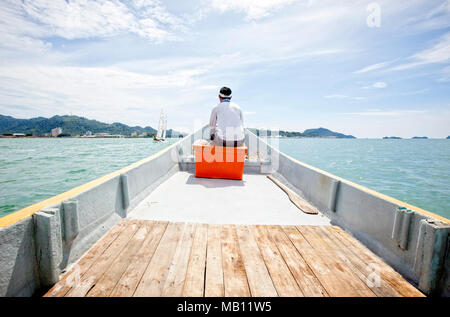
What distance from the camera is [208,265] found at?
1681mm

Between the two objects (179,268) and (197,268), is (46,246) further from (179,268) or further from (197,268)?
(197,268)

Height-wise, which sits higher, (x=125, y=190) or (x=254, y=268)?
(x=125, y=190)

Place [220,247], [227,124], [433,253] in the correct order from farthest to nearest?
[227,124] < [220,247] < [433,253]

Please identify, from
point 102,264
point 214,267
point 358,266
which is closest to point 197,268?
point 214,267

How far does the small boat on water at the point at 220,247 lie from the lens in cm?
140

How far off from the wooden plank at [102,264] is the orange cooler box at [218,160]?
90.5 inches

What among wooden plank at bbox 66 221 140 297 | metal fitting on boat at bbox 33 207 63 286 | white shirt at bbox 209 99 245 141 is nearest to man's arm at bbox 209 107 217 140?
white shirt at bbox 209 99 245 141

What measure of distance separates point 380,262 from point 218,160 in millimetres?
3071

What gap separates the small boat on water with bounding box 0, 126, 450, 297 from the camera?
1.40 m

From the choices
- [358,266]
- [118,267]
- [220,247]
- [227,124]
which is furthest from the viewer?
[227,124]

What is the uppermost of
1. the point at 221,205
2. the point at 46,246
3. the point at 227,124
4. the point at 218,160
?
the point at 227,124

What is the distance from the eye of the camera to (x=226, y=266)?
1675 millimetres

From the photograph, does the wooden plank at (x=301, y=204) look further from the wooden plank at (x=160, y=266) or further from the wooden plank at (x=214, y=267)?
the wooden plank at (x=160, y=266)
